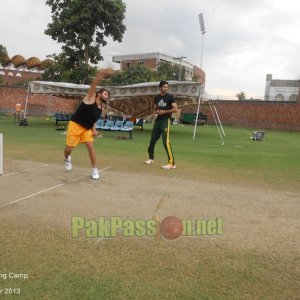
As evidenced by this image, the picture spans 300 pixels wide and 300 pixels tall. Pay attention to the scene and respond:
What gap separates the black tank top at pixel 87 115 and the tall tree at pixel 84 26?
2681 cm

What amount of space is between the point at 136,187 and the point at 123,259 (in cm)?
297

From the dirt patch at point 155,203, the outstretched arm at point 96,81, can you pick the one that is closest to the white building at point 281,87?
the dirt patch at point 155,203

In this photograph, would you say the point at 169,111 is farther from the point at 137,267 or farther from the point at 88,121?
the point at 137,267

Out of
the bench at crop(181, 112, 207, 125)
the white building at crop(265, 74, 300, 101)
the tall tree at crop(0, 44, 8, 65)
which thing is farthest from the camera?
the white building at crop(265, 74, 300, 101)

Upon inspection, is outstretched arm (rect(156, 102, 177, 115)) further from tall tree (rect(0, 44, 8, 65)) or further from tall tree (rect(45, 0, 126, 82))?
tall tree (rect(0, 44, 8, 65))

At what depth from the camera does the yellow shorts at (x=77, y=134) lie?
705 cm

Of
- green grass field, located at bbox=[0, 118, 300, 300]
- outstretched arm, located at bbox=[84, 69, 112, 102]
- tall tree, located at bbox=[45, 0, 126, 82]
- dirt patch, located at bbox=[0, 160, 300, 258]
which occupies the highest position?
tall tree, located at bbox=[45, 0, 126, 82]

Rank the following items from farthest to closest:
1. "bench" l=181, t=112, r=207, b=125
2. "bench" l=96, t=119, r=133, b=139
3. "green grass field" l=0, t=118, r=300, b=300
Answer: "bench" l=181, t=112, r=207, b=125 < "bench" l=96, t=119, r=133, b=139 < "green grass field" l=0, t=118, r=300, b=300

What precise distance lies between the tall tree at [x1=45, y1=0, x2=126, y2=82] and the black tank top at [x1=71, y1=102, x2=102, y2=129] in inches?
1056

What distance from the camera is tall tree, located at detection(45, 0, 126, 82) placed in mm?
31344

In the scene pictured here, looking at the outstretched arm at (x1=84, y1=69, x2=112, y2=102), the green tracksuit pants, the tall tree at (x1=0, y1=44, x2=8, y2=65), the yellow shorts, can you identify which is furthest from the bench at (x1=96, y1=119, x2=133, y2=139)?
the tall tree at (x1=0, y1=44, x2=8, y2=65)

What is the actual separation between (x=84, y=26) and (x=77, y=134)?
27310 mm

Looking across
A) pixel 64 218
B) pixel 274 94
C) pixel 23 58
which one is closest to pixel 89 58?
pixel 64 218

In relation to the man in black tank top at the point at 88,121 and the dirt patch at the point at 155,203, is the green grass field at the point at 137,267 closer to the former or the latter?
the dirt patch at the point at 155,203
